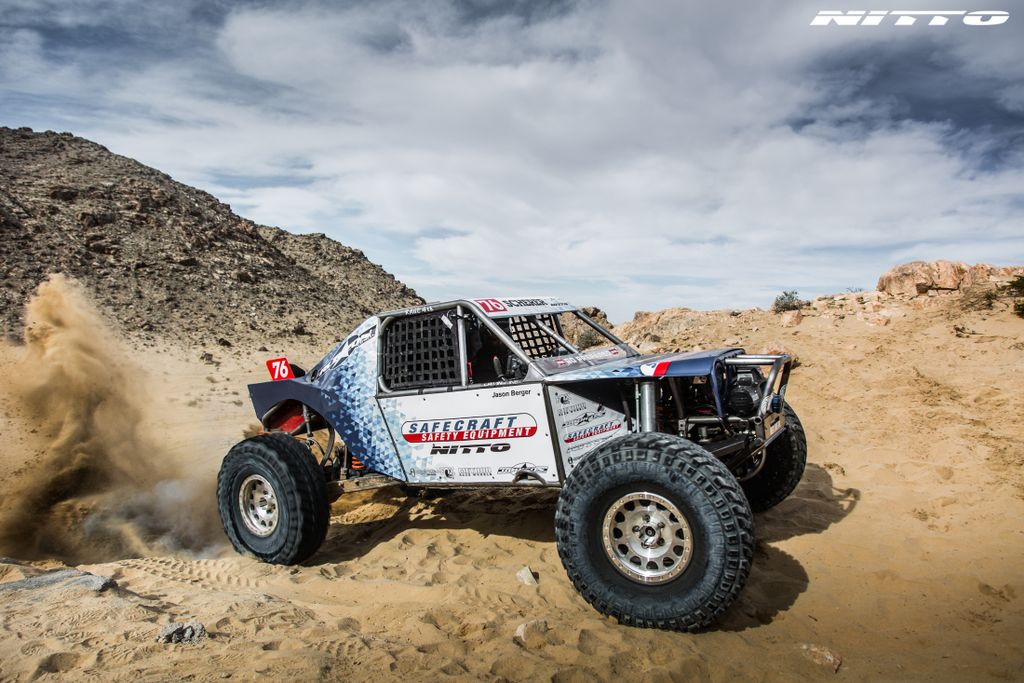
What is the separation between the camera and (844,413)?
922 cm

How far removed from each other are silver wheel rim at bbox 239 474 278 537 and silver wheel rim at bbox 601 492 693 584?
306 centimetres

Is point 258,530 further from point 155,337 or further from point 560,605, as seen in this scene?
point 155,337

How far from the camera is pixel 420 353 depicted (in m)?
5.10

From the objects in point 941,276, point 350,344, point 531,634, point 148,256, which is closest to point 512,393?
point 531,634

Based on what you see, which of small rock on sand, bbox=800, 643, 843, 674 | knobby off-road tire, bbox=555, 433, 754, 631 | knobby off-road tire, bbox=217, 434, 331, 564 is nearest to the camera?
small rock on sand, bbox=800, 643, 843, 674

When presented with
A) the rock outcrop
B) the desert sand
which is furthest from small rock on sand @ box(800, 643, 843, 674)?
the rock outcrop

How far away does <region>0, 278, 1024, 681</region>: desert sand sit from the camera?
3.28 m

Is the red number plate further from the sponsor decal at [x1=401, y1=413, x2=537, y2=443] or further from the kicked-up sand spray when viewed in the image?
the kicked-up sand spray

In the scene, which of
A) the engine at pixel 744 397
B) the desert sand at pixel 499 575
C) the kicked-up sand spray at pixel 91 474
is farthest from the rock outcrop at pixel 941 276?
the kicked-up sand spray at pixel 91 474

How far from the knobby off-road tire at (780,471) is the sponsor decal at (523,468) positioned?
7.29 feet

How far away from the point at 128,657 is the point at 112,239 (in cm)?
3008

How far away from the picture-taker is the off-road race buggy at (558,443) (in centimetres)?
365

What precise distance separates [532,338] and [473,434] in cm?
108

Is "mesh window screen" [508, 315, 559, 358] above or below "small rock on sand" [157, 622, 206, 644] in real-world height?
above
